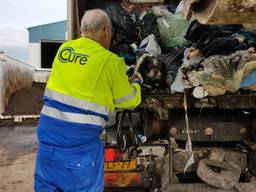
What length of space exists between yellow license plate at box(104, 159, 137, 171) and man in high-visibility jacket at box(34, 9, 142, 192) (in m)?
0.65

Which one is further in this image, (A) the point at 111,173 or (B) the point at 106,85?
(A) the point at 111,173

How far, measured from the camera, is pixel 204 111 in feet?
11.2

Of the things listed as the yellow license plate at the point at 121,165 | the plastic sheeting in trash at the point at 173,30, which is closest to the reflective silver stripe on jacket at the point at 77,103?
the yellow license plate at the point at 121,165

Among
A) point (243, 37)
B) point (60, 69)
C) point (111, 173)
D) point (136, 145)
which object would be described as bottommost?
point (111, 173)

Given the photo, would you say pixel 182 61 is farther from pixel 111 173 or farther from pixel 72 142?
pixel 72 142

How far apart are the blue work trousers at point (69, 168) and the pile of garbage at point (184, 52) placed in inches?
35.5

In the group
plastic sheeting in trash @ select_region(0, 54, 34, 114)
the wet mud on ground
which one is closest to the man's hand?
the wet mud on ground

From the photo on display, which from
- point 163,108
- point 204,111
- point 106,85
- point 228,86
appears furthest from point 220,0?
point 204,111

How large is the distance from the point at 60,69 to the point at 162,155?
3.87ft

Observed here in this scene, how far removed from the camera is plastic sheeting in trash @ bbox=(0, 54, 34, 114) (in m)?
8.85

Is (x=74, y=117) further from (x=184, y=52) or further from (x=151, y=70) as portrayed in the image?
(x=184, y=52)

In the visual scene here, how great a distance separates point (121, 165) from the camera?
128 inches

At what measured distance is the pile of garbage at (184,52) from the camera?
9.81ft

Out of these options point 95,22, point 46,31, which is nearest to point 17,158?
point 95,22
